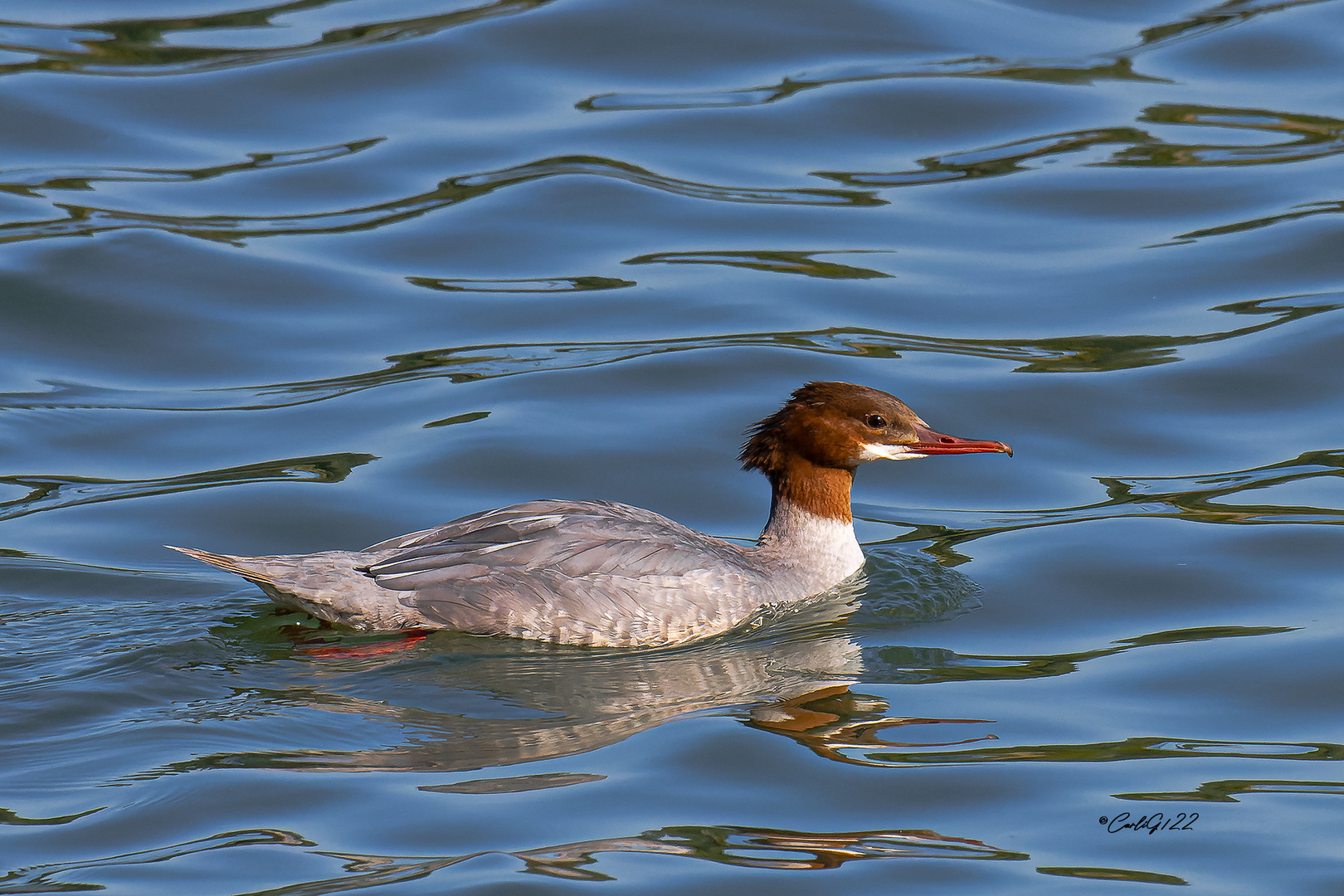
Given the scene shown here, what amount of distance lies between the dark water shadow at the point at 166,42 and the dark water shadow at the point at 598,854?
9.41m

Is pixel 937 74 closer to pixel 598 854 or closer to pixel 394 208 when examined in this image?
pixel 394 208

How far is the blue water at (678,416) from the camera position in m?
5.89

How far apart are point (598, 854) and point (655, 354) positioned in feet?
17.3

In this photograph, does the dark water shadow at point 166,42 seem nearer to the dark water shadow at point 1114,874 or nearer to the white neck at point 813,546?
the white neck at point 813,546

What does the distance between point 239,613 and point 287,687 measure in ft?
3.12

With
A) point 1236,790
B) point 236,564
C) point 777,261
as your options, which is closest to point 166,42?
point 777,261

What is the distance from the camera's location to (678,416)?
9961mm

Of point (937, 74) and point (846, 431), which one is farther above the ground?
point (937, 74)

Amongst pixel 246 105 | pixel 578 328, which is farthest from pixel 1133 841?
pixel 246 105

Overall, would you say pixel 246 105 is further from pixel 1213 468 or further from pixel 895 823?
pixel 895 823

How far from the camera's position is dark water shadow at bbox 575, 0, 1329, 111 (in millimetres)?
13531

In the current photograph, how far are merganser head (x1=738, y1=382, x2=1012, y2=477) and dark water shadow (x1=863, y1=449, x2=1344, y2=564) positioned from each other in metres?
0.66

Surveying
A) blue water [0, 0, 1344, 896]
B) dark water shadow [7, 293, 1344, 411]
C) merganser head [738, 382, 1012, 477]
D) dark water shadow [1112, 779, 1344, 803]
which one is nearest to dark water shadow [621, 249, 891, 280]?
blue water [0, 0, 1344, 896]

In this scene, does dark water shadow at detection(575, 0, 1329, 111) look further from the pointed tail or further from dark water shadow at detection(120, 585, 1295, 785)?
the pointed tail
